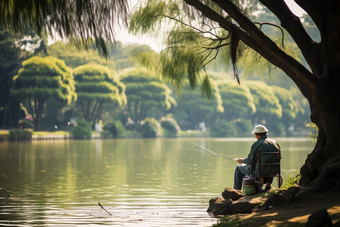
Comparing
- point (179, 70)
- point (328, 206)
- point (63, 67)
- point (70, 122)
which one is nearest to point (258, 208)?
point (328, 206)

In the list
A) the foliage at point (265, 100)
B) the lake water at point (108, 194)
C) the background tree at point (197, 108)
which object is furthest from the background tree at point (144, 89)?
the lake water at point (108, 194)

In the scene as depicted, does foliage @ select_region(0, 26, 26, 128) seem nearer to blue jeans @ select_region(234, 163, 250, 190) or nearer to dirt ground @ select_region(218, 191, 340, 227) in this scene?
blue jeans @ select_region(234, 163, 250, 190)

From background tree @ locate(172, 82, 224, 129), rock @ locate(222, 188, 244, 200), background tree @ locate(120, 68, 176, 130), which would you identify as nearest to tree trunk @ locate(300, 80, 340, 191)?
rock @ locate(222, 188, 244, 200)

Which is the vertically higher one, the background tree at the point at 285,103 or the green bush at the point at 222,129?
the background tree at the point at 285,103

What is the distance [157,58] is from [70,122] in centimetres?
3878

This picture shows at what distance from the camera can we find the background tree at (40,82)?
3875 cm

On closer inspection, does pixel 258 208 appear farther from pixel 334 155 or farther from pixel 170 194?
pixel 170 194

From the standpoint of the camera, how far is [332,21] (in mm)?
5641

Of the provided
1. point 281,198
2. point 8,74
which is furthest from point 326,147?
point 8,74

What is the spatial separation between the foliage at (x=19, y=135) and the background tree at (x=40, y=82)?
4426mm

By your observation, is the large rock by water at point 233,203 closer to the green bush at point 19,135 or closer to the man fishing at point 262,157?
the man fishing at point 262,157

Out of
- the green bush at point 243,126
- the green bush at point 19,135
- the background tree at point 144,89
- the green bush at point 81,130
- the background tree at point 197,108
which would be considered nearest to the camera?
the green bush at point 19,135

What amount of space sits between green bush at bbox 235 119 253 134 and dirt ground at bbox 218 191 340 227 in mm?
57198

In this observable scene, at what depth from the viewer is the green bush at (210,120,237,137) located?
5853 cm
